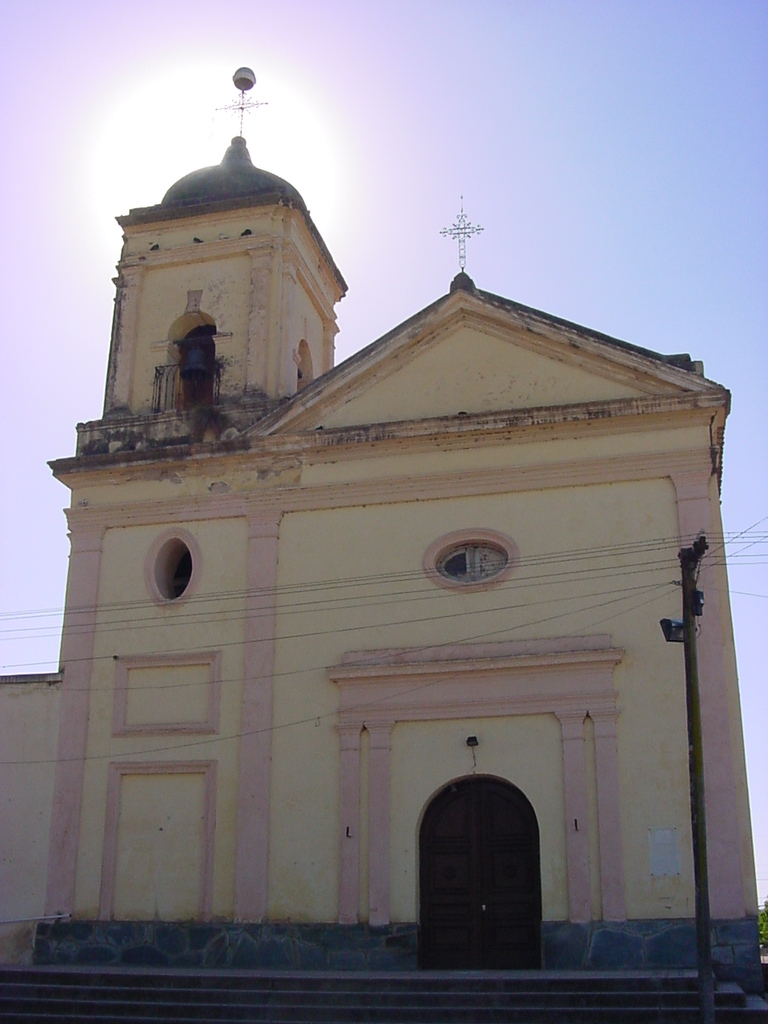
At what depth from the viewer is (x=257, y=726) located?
650 inches

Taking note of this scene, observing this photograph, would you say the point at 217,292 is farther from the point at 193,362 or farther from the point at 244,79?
the point at 244,79

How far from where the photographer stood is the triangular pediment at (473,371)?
666 inches

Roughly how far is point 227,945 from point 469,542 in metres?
6.32

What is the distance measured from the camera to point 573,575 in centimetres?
1599

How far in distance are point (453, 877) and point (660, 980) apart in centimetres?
322

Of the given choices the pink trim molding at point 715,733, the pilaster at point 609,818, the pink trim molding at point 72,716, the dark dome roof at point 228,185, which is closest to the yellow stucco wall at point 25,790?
the pink trim molding at point 72,716

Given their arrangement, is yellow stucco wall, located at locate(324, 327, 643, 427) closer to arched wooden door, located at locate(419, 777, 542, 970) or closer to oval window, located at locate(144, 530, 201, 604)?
oval window, located at locate(144, 530, 201, 604)

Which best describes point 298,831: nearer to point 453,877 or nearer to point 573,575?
point 453,877

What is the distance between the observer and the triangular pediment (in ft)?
55.5

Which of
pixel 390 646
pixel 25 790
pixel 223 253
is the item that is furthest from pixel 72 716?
pixel 223 253

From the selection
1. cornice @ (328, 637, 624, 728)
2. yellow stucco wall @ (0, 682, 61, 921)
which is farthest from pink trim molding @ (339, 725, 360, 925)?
yellow stucco wall @ (0, 682, 61, 921)

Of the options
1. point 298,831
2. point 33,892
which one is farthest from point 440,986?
point 33,892

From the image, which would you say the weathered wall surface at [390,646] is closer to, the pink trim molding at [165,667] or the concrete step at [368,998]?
the pink trim molding at [165,667]

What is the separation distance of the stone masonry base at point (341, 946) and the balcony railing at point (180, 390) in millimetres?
8019
